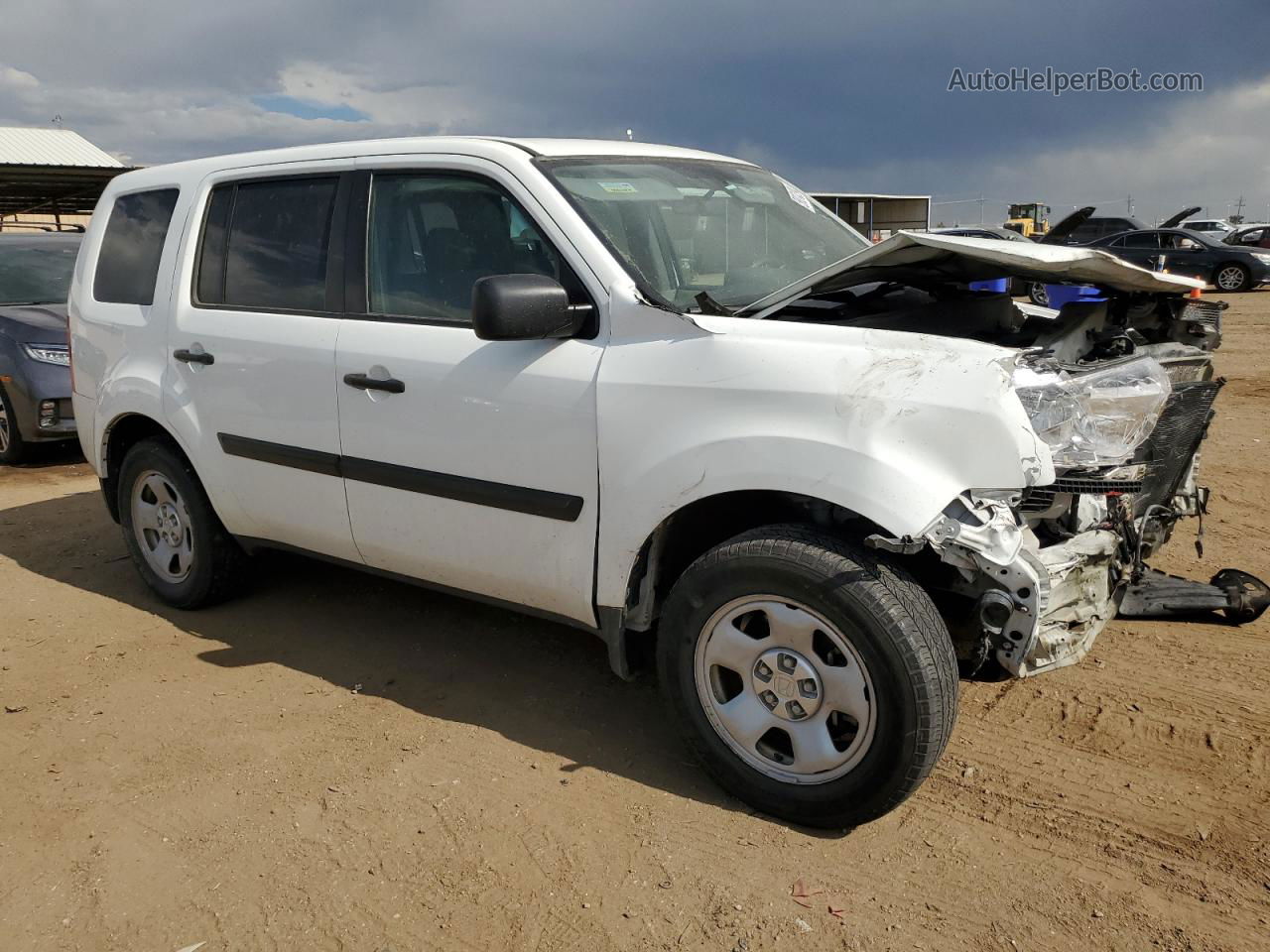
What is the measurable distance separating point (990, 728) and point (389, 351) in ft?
7.85

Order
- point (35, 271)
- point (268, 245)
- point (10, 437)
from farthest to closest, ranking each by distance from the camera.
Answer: point (35, 271)
point (10, 437)
point (268, 245)

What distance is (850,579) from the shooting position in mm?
2641

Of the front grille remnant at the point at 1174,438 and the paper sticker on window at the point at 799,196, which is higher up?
the paper sticker on window at the point at 799,196

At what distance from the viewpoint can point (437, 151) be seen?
352 cm

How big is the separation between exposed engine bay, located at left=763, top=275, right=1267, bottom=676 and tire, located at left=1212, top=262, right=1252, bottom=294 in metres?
20.5

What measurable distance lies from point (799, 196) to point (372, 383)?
6.58 feet

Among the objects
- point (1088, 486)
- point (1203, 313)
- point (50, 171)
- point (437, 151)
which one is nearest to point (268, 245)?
point (437, 151)

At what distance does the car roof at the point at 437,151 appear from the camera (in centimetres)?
346

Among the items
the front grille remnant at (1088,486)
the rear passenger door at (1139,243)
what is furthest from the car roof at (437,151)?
the rear passenger door at (1139,243)

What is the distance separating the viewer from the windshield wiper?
3.08 meters

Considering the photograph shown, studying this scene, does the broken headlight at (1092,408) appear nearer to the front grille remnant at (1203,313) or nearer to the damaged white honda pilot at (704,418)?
the damaged white honda pilot at (704,418)

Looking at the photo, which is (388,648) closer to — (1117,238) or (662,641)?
(662,641)

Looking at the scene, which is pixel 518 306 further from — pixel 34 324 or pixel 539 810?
pixel 34 324

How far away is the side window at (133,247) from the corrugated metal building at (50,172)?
47.3ft
